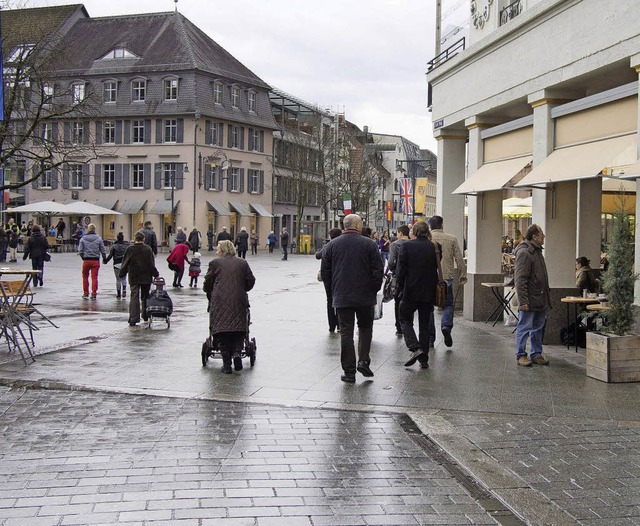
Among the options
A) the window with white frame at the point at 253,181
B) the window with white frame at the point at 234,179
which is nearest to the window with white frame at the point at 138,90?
the window with white frame at the point at 234,179

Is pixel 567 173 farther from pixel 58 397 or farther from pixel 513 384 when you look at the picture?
pixel 58 397

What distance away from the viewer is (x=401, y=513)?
536 centimetres

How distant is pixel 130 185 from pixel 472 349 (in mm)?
57611

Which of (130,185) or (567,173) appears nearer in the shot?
(567,173)

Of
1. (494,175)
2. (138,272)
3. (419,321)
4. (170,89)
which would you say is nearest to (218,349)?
(419,321)

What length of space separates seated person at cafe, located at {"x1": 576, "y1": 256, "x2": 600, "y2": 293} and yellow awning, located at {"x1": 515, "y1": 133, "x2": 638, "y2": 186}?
5.09 feet

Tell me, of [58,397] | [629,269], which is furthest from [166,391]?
[629,269]

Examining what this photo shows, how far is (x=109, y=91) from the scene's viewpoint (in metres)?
68.1

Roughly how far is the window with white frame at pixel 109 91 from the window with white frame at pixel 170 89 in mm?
4281

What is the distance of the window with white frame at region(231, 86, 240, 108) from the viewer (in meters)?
70.2

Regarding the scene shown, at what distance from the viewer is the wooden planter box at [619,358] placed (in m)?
10.1

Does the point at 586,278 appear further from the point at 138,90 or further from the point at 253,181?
the point at 253,181

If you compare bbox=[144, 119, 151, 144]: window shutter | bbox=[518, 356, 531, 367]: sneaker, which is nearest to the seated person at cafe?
bbox=[518, 356, 531, 367]: sneaker

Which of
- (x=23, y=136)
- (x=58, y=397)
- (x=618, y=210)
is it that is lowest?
(x=58, y=397)
